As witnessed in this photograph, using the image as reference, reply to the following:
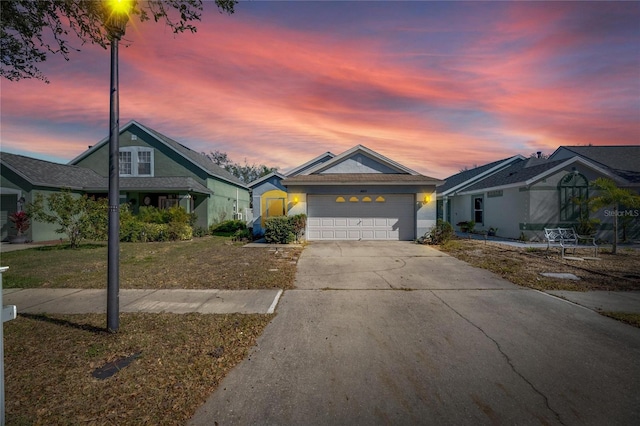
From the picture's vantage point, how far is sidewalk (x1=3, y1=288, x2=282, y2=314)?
5.63 meters

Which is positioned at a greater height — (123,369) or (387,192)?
(387,192)

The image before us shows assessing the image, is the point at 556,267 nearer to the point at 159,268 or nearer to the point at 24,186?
the point at 159,268

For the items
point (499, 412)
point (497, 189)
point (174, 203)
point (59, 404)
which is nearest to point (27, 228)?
point (174, 203)

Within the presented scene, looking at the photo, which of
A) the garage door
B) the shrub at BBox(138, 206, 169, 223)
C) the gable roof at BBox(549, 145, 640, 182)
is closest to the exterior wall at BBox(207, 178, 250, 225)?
the shrub at BBox(138, 206, 169, 223)

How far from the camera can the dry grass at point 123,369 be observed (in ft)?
9.23

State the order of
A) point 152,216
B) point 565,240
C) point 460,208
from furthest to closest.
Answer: point 460,208 < point 152,216 < point 565,240

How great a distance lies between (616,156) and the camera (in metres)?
20.6

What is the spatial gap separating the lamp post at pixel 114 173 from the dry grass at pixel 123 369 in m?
0.62

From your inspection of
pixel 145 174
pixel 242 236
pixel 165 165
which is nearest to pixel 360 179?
pixel 242 236

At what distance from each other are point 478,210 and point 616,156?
10218mm

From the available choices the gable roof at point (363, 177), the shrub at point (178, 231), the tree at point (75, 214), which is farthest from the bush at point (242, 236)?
the tree at point (75, 214)

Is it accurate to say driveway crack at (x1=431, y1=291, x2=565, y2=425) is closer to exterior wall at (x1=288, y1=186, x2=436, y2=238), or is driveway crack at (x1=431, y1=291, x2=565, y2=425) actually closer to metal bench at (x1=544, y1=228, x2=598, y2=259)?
metal bench at (x1=544, y1=228, x2=598, y2=259)

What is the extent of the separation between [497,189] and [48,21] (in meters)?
21.5

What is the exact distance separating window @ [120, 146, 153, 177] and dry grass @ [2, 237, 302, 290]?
8990 mm
